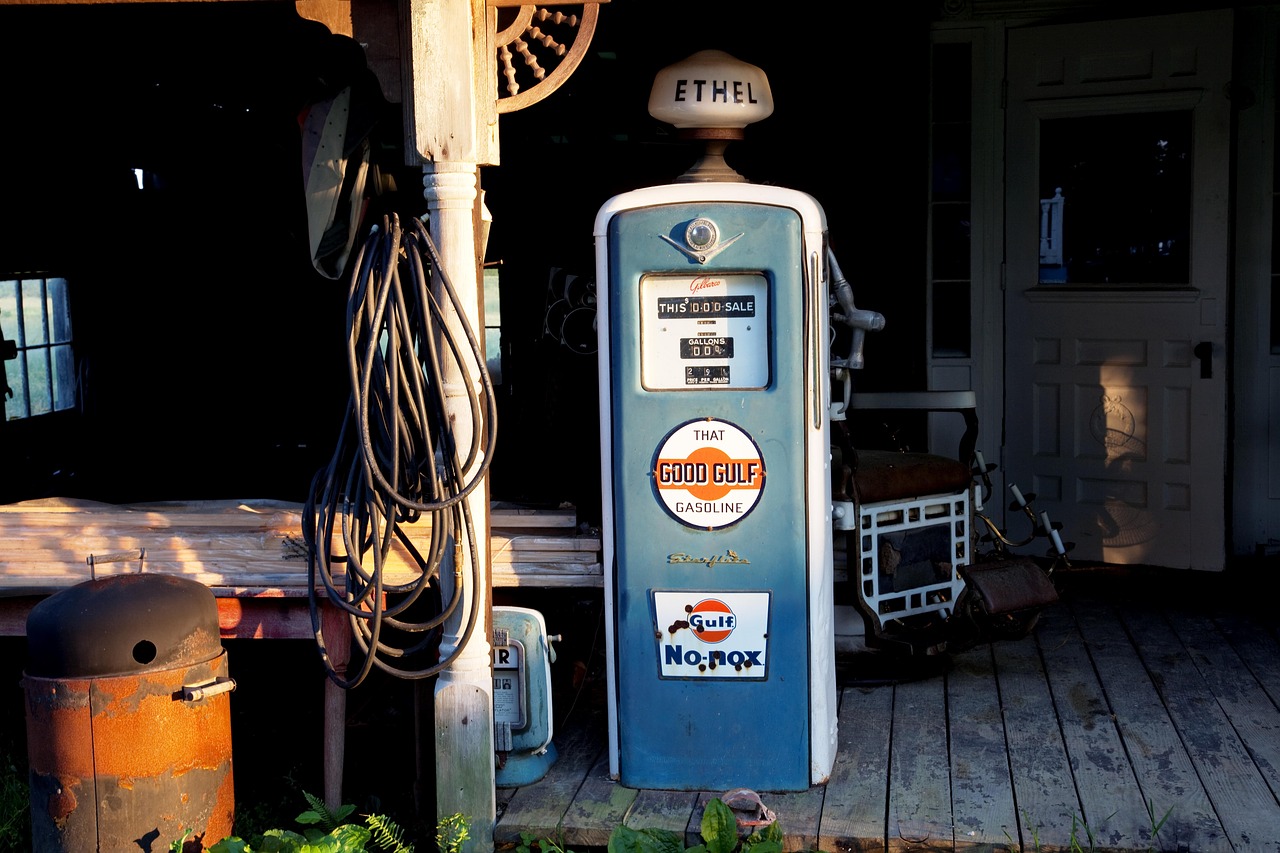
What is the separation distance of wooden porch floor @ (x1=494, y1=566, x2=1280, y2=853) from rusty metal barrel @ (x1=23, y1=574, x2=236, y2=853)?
0.91 metres

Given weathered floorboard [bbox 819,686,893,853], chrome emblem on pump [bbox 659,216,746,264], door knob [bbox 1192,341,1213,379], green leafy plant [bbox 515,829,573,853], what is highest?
chrome emblem on pump [bbox 659,216,746,264]

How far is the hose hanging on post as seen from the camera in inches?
143

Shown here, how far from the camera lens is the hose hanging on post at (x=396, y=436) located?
3.64 metres

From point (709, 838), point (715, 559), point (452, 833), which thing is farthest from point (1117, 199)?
point (452, 833)

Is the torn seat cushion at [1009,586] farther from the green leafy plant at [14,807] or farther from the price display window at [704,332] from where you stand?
the green leafy plant at [14,807]

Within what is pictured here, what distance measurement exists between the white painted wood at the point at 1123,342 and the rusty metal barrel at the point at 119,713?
4207mm

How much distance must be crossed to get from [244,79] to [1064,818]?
5554 millimetres

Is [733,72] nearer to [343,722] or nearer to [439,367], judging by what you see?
[439,367]

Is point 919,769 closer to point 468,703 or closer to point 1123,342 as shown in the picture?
point 468,703

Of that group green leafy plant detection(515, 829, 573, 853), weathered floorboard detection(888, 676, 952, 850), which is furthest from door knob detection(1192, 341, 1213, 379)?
green leafy plant detection(515, 829, 573, 853)

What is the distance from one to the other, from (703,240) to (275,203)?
194 inches

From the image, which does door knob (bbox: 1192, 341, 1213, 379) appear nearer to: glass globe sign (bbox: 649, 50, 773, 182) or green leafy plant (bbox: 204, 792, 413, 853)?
glass globe sign (bbox: 649, 50, 773, 182)

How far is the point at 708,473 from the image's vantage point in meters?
4.00

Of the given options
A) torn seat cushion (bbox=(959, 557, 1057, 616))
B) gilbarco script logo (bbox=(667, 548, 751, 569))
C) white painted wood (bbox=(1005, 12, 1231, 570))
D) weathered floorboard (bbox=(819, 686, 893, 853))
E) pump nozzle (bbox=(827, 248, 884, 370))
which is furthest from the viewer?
white painted wood (bbox=(1005, 12, 1231, 570))
